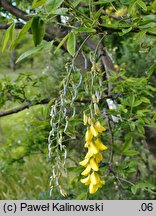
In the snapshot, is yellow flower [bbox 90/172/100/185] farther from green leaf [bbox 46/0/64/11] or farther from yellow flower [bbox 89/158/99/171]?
green leaf [bbox 46/0/64/11]

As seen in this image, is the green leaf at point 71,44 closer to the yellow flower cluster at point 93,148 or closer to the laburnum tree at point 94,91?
the laburnum tree at point 94,91

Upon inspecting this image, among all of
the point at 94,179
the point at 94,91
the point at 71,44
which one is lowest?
the point at 94,179

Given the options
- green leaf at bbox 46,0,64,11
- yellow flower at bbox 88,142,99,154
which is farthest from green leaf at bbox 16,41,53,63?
yellow flower at bbox 88,142,99,154

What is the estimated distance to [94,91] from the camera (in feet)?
2.64

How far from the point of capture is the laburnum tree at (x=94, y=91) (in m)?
0.77

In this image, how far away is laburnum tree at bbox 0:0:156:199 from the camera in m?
0.77

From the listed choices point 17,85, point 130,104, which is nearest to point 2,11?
point 17,85

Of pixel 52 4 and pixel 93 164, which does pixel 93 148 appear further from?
pixel 52 4

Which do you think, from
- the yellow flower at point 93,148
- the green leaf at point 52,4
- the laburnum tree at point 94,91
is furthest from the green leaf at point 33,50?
the yellow flower at point 93,148

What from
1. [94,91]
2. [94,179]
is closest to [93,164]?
[94,179]

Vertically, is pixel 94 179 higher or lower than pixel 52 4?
lower

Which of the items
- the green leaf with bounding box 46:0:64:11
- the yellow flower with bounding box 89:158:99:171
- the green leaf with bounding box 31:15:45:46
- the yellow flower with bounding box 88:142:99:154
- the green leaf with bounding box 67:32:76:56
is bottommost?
the yellow flower with bounding box 89:158:99:171

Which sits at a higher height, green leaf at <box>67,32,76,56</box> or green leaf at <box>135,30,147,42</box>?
green leaf at <box>67,32,76,56</box>

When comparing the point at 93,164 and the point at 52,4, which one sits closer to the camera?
the point at 52,4
